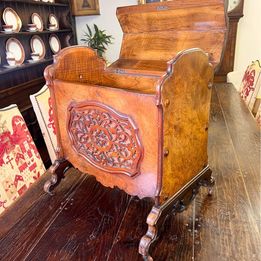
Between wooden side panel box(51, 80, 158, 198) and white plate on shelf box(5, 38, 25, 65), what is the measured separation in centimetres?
188

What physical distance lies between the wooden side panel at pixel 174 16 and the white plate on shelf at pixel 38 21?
68.3 inches

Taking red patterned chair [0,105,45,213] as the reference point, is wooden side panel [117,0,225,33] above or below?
above

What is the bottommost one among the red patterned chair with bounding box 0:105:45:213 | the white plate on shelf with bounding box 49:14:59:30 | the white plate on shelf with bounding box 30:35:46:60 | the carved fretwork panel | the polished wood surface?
the red patterned chair with bounding box 0:105:45:213

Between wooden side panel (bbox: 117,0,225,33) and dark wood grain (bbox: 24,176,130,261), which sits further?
wooden side panel (bbox: 117,0,225,33)

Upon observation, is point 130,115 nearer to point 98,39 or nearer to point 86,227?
point 86,227

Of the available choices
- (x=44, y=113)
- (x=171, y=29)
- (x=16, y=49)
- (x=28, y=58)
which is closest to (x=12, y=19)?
(x=16, y=49)

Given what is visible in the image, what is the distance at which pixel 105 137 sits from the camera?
741mm

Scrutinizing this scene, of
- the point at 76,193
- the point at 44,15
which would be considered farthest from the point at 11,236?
the point at 44,15

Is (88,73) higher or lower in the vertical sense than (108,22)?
lower

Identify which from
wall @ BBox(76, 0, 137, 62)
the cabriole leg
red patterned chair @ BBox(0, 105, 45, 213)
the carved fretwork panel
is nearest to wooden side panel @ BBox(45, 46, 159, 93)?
the carved fretwork panel

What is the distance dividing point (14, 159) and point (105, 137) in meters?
0.69

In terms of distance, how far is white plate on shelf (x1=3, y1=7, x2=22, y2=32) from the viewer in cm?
233

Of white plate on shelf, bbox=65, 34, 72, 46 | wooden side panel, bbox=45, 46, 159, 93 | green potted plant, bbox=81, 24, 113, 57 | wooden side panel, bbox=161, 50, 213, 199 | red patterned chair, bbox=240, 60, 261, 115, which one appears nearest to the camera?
wooden side panel, bbox=161, 50, 213, 199

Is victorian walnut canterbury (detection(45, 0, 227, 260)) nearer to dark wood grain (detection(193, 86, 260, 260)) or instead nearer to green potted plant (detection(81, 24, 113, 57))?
dark wood grain (detection(193, 86, 260, 260))
